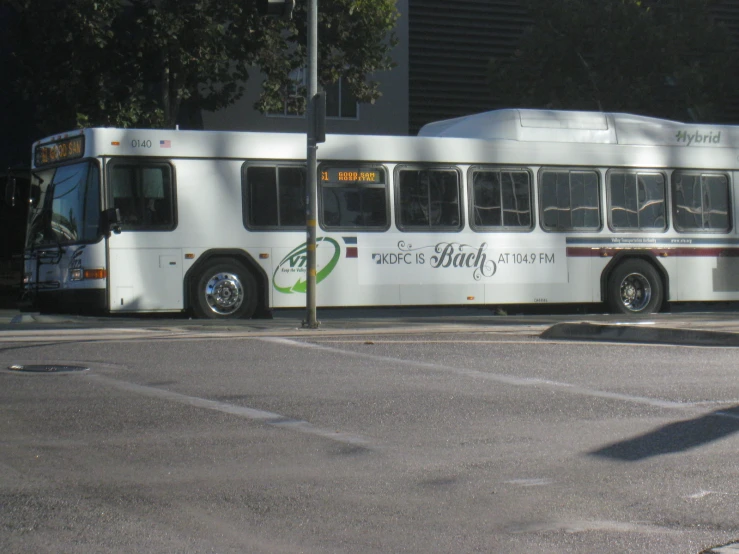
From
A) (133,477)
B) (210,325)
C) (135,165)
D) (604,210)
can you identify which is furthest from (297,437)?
(604,210)

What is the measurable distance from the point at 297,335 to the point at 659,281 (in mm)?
8714

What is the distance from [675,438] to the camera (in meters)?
7.53

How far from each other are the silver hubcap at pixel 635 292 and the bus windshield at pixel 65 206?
8882 millimetres

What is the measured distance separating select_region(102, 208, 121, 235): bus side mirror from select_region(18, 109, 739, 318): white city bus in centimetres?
2

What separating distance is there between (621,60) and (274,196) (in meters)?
10.3

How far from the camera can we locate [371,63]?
24.8 meters

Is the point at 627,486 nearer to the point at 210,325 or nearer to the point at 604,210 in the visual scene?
the point at 210,325

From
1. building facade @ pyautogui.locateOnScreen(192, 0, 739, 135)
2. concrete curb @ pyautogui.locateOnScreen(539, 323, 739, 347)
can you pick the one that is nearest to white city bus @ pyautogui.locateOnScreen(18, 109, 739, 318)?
concrete curb @ pyautogui.locateOnScreen(539, 323, 739, 347)

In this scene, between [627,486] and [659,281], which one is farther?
[659,281]

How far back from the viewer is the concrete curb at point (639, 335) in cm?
1369

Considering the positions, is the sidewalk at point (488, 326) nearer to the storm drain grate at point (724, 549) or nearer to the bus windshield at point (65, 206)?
the bus windshield at point (65, 206)

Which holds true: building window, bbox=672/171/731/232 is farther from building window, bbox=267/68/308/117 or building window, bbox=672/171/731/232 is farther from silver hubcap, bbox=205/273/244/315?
building window, bbox=267/68/308/117

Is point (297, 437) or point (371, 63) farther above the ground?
point (371, 63)

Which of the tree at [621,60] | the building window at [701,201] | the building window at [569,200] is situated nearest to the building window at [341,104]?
the tree at [621,60]
